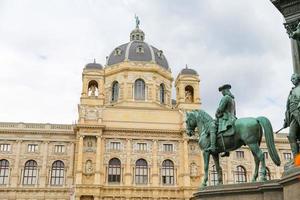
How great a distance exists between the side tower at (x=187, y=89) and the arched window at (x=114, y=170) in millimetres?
11955

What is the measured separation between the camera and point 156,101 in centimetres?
5847

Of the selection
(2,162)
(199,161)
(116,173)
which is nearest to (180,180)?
(199,161)

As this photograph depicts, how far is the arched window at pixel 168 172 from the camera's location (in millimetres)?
51281

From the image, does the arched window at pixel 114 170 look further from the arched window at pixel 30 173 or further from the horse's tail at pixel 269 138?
the horse's tail at pixel 269 138

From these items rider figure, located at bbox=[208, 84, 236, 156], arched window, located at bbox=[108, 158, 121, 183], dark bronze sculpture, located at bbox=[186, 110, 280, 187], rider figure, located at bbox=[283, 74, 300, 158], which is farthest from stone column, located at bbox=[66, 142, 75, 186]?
rider figure, located at bbox=[283, 74, 300, 158]

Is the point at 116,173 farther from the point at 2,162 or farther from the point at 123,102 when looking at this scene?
the point at 2,162

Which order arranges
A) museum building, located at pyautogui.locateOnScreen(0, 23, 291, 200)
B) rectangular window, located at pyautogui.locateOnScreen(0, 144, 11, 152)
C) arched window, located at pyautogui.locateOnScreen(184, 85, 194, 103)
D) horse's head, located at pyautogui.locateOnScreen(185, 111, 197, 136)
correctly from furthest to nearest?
1. arched window, located at pyautogui.locateOnScreen(184, 85, 194, 103)
2. rectangular window, located at pyautogui.locateOnScreen(0, 144, 11, 152)
3. museum building, located at pyautogui.locateOnScreen(0, 23, 291, 200)
4. horse's head, located at pyautogui.locateOnScreen(185, 111, 197, 136)

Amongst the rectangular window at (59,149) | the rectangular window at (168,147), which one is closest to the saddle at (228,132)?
the rectangular window at (168,147)

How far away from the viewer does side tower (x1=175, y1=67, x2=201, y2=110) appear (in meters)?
56.1

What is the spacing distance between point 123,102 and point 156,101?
16.2 ft

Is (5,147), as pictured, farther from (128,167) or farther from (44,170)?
(128,167)

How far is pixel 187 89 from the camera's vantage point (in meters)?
58.8

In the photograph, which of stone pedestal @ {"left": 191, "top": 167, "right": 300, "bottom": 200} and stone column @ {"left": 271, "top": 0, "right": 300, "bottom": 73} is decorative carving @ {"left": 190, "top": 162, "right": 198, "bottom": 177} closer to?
stone pedestal @ {"left": 191, "top": 167, "right": 300, "bottom": 200}

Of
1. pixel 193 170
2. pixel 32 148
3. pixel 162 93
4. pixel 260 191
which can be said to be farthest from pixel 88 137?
pixel 260 191
